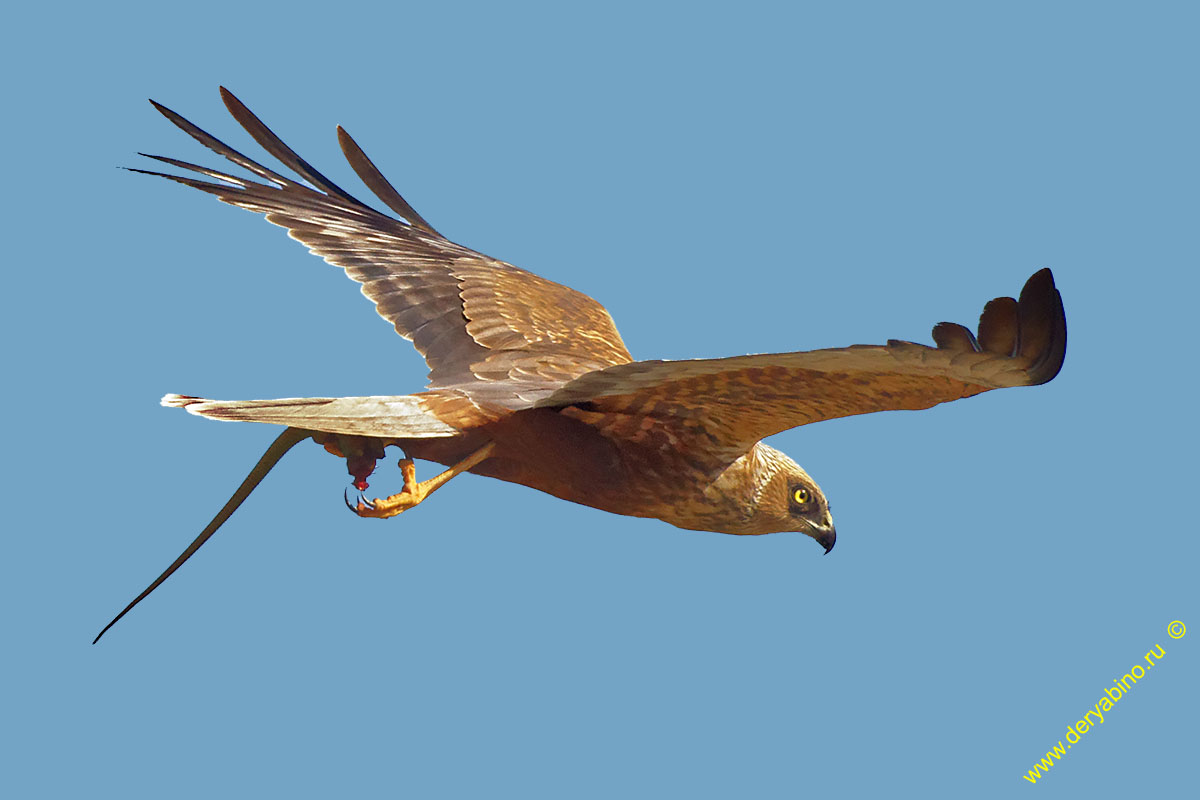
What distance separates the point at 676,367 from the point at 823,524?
1696mm

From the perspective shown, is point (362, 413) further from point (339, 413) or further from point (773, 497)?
point (773, 497)

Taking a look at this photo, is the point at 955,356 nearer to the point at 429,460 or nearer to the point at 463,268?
the point at 429,460

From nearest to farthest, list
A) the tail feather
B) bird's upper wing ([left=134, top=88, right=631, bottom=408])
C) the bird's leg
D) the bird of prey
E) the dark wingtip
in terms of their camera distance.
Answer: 1. the dark wingtip
2. the bird of prey
3. the tail feather
4. the bird's leg
5. bird's upper wing ([left=134, top=88, right=631, bottom=408])

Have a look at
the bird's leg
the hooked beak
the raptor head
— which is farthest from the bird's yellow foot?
the hooked beak

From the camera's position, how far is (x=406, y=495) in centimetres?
611

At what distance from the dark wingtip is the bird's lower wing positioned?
2218 millimetres

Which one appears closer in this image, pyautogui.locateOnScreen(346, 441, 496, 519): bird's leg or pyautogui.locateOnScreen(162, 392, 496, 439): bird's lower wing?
pyautogui.locateOnScreen(162, 392, 496, 439): bird's lower wing

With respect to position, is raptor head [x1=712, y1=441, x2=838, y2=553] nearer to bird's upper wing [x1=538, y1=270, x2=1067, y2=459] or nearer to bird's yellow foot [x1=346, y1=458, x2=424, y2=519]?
bird's upper wing [x1=538, y1=270, x2=1067, y2=459]

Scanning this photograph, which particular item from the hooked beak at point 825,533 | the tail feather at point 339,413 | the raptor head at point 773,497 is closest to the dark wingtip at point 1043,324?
the raptor head at point 773,497

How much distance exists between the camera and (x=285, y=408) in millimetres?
5938

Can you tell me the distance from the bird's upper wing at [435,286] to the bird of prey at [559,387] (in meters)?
0.01

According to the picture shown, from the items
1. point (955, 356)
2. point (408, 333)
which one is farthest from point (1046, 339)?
point (408, 333)

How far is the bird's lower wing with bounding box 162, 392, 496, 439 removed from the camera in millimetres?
5887

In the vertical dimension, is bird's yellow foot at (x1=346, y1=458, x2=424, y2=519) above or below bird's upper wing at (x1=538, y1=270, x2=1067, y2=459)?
below
